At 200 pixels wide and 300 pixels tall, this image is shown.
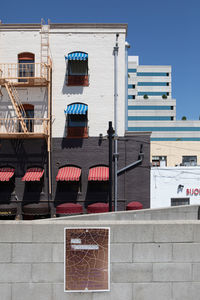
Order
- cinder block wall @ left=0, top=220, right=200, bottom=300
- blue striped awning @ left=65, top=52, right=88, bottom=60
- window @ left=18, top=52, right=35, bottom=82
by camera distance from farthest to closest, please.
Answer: window @ left=18, top=52, right=35, bottom=82 → blue striped awning @ left=65, top=52, right=88, bottom=60 → cinder block wall @ left=0, top=220, right=200, bottom=300

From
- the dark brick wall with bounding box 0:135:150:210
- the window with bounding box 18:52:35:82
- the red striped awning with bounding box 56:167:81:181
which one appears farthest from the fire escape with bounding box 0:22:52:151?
the red striped awning with bounding box 56:167:81:181

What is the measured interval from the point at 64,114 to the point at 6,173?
5812 millimetres

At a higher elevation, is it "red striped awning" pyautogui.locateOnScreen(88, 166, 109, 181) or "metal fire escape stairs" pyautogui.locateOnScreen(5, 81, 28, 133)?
"metal fire escape stairs" pyautogui.locateOnScreen(5, 81, 28, 133)

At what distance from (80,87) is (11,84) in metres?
4.81

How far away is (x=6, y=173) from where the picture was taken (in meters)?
17.8

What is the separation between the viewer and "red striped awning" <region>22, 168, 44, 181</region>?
684 inches

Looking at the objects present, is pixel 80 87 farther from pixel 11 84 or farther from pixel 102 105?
pixel 11 84

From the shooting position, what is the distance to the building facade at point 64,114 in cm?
1827

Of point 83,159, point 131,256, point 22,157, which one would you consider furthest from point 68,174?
point 131,256

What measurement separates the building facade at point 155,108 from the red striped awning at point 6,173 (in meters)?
51.3

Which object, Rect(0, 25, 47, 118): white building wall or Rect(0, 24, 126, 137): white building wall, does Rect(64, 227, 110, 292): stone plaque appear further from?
Rect(0, 25, 47, 118): white building wall

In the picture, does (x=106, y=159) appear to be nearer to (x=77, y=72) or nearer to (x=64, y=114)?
(x=64, y=114)

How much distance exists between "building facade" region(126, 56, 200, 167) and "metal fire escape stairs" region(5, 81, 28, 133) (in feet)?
166

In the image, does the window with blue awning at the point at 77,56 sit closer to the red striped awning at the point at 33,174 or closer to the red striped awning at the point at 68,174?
the red striped awning at the point at 68,174
